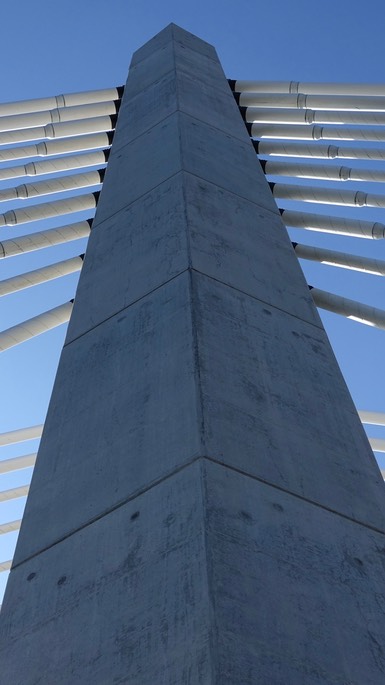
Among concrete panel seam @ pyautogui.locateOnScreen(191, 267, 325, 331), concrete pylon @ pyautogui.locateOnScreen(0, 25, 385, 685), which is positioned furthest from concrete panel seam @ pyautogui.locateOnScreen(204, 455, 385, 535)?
concrete panel seam @ pyautogui.locateOnScreen(191, 267, 325, 331)

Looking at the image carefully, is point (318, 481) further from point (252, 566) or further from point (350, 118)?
point (350, 118)

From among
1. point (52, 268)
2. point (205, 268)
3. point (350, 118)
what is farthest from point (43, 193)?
point (205, 268)

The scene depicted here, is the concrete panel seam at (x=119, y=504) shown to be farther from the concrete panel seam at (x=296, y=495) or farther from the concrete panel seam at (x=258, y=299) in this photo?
the concrete panel seam at (x=258, y=299)

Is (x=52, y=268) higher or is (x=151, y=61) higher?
(x=151, y=61)

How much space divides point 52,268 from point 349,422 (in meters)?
6.11

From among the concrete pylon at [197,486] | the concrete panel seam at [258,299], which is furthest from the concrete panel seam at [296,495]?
the concrete panel seam at [258,299]

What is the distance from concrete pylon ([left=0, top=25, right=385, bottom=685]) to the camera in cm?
387

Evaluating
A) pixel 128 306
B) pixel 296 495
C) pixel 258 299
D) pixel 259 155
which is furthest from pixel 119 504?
pixel 259 155

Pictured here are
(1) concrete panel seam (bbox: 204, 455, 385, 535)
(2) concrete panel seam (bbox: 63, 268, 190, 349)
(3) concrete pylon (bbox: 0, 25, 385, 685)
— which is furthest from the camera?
(2) concrete panel seam (bbox: 63, 268, 190, 349)

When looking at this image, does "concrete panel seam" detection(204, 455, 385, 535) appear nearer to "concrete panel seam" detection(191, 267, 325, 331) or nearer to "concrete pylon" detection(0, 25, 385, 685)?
"concrete pylon" detection(0, 25, 385, 685)

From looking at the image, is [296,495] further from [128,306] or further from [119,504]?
[128,306]

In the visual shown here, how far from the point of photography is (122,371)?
573cm

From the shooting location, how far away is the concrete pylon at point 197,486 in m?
3.87

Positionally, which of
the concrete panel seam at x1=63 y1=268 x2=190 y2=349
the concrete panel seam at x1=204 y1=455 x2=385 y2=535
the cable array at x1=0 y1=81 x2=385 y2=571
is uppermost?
the cable array at x1=0 y1=81 x2=385 y2=571
